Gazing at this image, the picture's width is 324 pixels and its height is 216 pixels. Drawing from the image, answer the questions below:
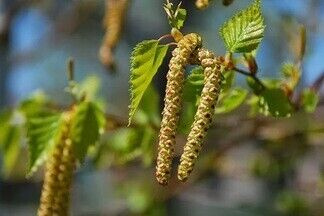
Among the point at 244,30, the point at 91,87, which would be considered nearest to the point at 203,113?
the point at 244,30

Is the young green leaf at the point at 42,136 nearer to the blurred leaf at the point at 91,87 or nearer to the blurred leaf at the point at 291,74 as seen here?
the blurred leaf at the point at 91,87

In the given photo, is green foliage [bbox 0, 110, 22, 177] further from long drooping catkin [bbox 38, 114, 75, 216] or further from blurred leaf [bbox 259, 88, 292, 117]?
blurred leaf [bbox 259, 88, 292, 117]

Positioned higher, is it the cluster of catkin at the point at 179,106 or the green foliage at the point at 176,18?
the green foliage at the point at 176,18

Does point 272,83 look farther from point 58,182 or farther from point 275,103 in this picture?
point 58,182

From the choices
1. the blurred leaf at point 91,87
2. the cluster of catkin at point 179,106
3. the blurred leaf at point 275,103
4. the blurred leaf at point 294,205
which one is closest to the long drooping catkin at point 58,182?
the blurred leaf at point 91,87

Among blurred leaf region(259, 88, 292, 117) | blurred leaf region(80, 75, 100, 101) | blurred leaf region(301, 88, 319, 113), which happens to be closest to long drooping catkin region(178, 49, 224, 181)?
blurred leaf region(259, 88, 292, 117)

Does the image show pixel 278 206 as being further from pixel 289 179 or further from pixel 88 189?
pixel 88 189

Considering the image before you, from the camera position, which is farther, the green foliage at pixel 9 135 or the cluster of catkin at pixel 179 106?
the green foliage at pixel 9 135
